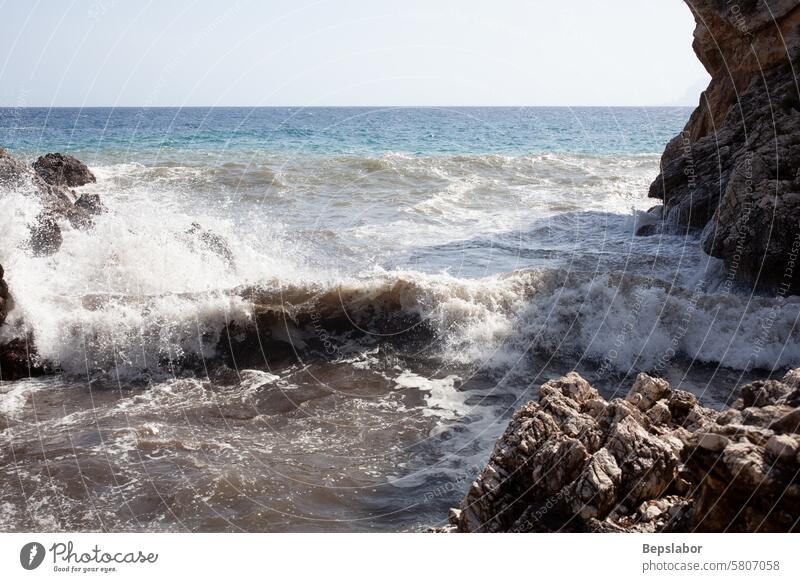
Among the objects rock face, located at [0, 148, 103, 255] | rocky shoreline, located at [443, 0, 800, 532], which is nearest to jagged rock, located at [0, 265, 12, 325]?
rock face, located at [0, 148, 103, 255]

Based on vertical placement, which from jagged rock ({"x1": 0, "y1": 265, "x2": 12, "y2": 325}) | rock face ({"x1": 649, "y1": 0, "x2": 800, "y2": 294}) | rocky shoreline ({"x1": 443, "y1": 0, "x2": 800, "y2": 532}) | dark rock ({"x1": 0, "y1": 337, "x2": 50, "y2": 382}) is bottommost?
dark rock ({"x1": 0, "y1": 337, "x2": 50, "y2": 382})

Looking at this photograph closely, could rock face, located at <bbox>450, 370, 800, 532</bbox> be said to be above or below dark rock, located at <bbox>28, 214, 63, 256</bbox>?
above

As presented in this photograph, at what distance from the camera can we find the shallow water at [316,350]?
6.95 metres

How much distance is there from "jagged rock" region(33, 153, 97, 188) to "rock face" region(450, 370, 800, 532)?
72.1 ft

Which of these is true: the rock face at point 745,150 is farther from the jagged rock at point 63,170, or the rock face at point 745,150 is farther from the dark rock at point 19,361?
the jagged rock at point 63,170

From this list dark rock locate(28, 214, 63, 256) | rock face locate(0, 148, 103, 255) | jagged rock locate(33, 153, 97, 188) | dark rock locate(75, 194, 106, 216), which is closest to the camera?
dark rock locate(28, 214, 63, 256)

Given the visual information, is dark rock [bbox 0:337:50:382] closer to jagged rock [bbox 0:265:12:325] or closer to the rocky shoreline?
jagged rock [bbox 0:265:12:325]

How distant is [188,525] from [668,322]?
A: 8.44 meters

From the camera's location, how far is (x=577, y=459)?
4961 millimetres

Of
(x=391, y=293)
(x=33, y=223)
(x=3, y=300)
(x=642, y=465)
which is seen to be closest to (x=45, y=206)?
(x=33, y=223)

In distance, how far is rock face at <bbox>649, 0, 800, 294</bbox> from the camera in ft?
39.5

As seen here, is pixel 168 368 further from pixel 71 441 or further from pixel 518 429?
pixel 518 429
